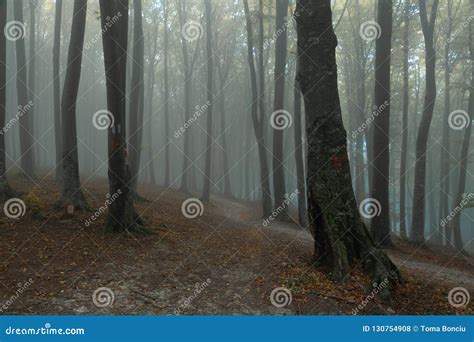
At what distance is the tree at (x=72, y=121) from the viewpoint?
34.0 feet

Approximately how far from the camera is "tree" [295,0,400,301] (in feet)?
23.1

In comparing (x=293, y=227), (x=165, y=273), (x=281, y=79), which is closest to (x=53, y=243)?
(x=165, y=273)

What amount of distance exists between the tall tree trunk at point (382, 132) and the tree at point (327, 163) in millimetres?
5163

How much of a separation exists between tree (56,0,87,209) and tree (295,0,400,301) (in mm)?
6482

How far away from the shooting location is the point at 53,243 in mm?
8266

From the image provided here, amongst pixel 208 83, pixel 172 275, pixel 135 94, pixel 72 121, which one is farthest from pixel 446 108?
pixel 172 275

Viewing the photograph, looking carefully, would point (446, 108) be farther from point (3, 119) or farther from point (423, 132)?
point (3, 119)

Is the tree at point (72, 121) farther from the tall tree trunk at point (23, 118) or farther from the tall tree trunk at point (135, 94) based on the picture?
the tall tree trunk at point (23, 118)

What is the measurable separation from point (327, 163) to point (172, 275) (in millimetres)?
3675

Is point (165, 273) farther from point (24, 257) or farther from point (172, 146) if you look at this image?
point (172, 146)

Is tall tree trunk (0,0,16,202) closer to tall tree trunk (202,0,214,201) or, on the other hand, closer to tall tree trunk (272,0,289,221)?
tall tree trunk (272,0,289,221)

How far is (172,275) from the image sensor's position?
292 inches

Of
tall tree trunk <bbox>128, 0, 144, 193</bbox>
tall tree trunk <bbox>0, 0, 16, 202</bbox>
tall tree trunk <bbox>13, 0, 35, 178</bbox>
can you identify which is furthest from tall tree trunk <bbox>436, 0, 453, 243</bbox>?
tall tree trunk <bbox>13, 0, 35, 178</bbox>

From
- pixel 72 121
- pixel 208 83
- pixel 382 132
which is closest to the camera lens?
pixel 72 121
